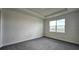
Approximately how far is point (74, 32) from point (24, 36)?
13.1ft

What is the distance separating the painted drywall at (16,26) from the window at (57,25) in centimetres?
245

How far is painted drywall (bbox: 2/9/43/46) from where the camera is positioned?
10.7 ft

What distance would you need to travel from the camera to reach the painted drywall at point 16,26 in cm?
327

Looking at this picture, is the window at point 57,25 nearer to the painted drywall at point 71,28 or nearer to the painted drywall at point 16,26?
the painted drywall at point 71,28

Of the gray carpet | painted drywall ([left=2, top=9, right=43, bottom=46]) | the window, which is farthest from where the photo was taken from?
the window

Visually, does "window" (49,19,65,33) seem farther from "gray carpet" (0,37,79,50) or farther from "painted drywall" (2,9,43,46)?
"painted drywall" (2,9,43,46)

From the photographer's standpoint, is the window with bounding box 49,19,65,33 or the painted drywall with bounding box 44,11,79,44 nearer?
the painted drywall with bounding box 44,11,79,44

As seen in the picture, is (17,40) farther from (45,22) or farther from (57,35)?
(45,22)

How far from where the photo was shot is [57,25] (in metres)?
5.39

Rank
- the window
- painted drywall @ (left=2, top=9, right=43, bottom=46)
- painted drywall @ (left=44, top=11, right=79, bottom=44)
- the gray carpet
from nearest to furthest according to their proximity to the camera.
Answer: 1. the gray carpet
2. painted drywall @ (left=2, top=9, right=43, bottom=46)
3. painted drywall @ (left=44, top=11, right=79, bottom=44)
4. the window

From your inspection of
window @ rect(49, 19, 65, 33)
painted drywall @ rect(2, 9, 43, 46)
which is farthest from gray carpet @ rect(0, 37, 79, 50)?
window @ rect(49, 19, 65, 33)

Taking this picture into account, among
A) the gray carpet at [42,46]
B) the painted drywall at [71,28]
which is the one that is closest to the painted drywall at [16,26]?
the gray carpet at [42,46]

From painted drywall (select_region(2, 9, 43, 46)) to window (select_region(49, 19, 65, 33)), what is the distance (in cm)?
245
